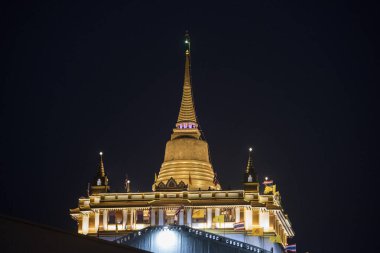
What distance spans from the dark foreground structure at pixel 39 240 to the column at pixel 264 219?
98.8 ft

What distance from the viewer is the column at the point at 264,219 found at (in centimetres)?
9593

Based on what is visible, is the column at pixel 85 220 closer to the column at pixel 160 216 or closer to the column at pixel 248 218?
the column at pixel 160 216

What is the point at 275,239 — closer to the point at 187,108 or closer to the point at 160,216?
the point at 160,216

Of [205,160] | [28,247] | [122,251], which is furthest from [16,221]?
[205,160]

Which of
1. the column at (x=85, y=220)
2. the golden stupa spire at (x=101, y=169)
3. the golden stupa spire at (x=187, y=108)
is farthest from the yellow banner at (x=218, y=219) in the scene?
the golden stupa spire at (x=187, y=108)

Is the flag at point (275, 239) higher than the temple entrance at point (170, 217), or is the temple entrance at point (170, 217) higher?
the temple entrance at point (170, 217)

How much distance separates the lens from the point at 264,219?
9625 cm

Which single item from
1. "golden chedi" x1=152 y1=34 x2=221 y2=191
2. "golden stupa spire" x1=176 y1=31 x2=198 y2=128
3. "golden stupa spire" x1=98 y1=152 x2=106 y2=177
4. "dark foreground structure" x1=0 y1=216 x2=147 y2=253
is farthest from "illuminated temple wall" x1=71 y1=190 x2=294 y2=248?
"dark foreground structure" x1=0 y1=216 x2=147 y2=253

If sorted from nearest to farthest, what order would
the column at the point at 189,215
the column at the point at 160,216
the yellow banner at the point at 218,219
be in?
the column at the point at 189,215 < the yellow banner at the point at 218,219 < the column at the point at 160,216

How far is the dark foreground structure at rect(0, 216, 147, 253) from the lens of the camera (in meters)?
59.2

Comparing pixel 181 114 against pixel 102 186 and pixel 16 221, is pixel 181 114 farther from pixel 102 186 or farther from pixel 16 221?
pixel 16 221

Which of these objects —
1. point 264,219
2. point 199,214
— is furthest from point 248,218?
point 199,214

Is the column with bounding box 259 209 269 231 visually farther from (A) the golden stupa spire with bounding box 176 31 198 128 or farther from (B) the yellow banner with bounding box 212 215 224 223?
(A) the golden stupa spire with bounding box 176 31 198 128

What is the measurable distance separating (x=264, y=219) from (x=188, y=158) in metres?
12.6
